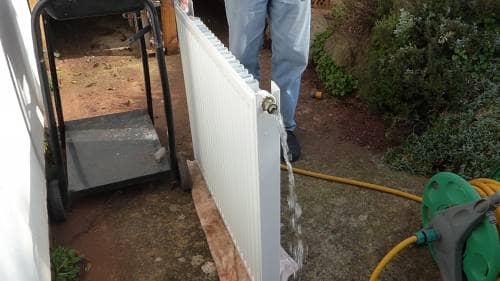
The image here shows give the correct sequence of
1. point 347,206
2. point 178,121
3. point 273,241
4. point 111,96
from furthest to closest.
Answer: point 111,96 < point 178,121 < point 347,206 < point 273,241

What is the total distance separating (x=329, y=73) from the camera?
11.6ft

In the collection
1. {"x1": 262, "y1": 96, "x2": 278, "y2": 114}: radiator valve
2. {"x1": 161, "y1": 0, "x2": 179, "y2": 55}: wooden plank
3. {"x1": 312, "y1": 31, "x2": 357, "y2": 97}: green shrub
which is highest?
{"x1": 262, "y1": 96, "x2": 278, "y2": 114}: radiator valve

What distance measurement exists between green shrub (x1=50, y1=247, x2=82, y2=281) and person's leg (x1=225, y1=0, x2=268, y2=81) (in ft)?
4.33

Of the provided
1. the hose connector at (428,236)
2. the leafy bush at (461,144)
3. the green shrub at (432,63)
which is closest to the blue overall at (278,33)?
the green shrub at (432,63)

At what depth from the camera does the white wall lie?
149 centimetres

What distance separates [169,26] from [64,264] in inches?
99.3

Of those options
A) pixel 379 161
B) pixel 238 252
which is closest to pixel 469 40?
pixel 379 161

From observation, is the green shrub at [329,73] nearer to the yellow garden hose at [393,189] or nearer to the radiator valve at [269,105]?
the yellow garden hose at [393,189]

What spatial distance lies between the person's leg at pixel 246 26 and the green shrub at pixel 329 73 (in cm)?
Answer: 107

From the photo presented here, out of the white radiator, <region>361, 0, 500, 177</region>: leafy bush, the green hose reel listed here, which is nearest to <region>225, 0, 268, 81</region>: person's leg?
the white radiator

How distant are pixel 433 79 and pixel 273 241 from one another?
1.54 metres

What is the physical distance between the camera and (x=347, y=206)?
2.40 m

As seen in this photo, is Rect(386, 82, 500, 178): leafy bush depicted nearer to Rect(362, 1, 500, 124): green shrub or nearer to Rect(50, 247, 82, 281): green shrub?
Rect(362, 1, 500, 124): green shrub

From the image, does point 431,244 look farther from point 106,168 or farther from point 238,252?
point 106,168
